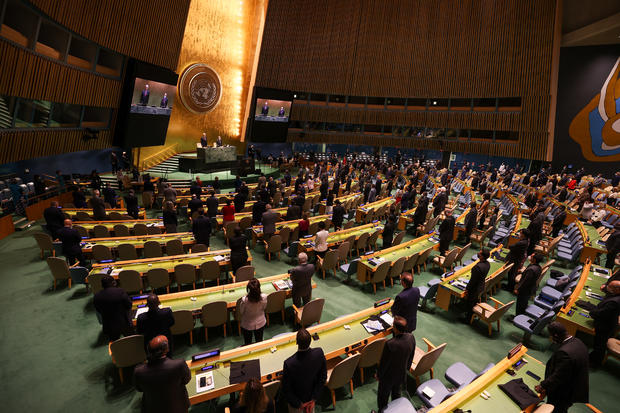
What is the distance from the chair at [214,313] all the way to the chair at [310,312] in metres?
1.29

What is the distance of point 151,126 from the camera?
16906mm

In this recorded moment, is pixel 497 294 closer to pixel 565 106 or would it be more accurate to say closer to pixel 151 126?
pixel 151 126

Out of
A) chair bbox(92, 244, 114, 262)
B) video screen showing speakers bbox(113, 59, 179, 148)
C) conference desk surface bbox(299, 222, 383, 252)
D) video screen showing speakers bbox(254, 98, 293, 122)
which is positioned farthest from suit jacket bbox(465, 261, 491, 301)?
video screen showing speakers bbox(254, 98, 293, 122)

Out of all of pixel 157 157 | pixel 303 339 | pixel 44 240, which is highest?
pixel 303 339

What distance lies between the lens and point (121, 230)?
8336mm

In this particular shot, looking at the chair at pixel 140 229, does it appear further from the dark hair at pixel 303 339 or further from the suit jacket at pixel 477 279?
the suit jacket at pixel 477 279

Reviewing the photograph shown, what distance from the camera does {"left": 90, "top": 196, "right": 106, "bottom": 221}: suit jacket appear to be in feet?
29.9

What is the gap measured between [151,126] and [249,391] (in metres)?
17.6

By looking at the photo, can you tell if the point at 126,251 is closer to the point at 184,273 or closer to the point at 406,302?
the point at 184,273

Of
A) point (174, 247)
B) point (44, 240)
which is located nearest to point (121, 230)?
point (44, 240)

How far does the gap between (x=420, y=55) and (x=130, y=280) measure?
27.2m

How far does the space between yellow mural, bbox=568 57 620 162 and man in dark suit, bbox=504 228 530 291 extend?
20.9 metres

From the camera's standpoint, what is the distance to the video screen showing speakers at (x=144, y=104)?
14860 mm

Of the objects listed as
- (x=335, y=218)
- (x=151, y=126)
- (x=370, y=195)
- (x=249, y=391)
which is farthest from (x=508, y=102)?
(x=249, y=391)
